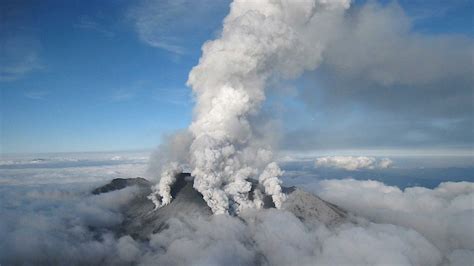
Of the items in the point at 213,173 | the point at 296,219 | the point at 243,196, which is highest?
the point at 213,173

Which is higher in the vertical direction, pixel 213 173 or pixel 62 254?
pixel 213 173

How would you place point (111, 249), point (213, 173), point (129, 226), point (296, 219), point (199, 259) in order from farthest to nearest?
point (129, 226) → point (296, 219) → point (111, 249) → point (199, 259) → point (213, 173)

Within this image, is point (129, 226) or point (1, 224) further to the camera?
point (129, 226)

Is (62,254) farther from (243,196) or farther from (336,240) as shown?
(336,240)

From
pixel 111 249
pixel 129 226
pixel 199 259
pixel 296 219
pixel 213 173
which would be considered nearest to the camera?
pixel 213 173

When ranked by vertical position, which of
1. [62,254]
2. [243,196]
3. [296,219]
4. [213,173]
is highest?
[213,173]

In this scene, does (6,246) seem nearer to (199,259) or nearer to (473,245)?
(199,259)


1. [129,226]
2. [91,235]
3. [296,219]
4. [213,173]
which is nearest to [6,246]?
[91,235]

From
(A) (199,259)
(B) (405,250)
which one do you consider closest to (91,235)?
(A) (199,259)

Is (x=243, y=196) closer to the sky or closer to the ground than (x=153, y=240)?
closer to the sky
